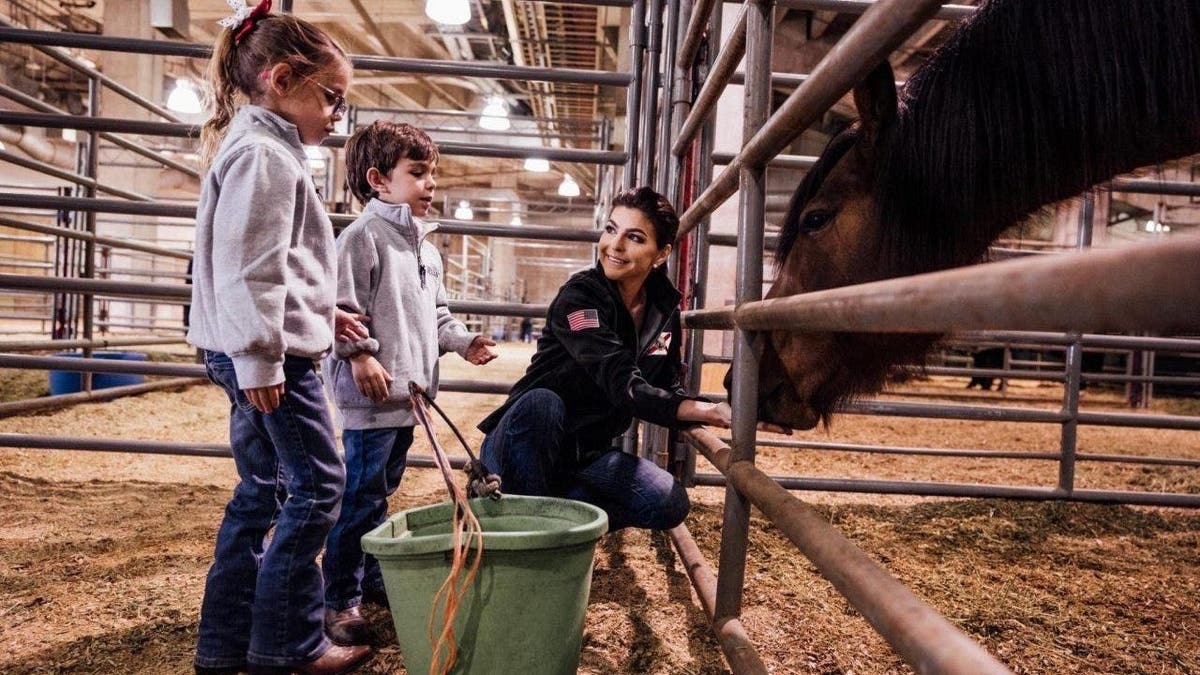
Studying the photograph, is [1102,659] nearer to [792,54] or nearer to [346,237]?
[346,237]

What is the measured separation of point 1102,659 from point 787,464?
2123 millimetres

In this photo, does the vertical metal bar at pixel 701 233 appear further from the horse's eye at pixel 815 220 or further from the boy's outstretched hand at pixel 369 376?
the boy's outstretched hand at pixel 369 376

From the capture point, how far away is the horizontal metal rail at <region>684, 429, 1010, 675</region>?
0.58m

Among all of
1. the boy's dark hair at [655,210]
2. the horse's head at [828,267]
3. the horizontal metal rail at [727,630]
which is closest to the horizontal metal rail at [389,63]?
the boy's dark hair at [655,210]

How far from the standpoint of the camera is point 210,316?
4.50 feet

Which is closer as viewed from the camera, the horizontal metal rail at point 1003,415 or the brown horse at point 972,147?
the brown horse at point 972,147

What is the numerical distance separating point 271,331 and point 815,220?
112 centimetres

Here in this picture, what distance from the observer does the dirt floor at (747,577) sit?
154 cm

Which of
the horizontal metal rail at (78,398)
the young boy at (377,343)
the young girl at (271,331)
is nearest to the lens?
the young girl at (271,331)

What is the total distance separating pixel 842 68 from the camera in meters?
0.96

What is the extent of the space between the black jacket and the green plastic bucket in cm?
44

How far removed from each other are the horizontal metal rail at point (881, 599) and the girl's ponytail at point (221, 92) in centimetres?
127

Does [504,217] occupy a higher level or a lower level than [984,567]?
higher

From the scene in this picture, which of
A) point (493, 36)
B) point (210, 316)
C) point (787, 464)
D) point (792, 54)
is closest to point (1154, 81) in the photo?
point (210, 316)
